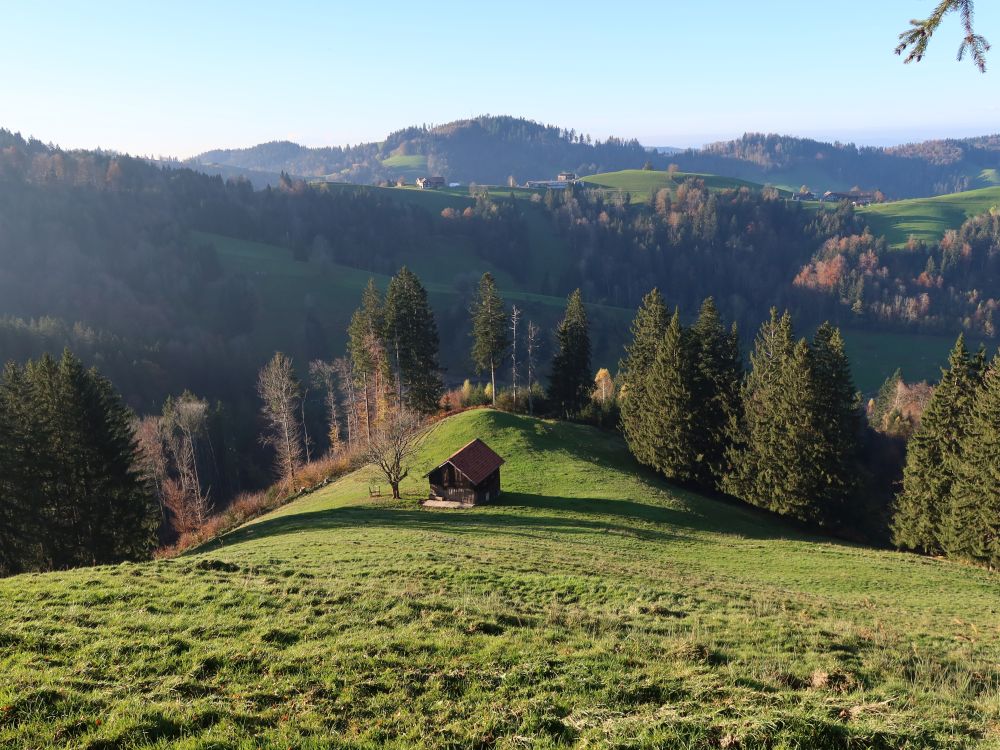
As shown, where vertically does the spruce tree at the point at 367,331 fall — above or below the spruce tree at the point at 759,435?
above

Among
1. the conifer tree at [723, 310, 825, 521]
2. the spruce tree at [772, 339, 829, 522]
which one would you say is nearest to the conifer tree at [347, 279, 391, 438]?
the conifer tree at [723, 310, 825, 521]

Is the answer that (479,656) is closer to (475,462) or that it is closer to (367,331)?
(475,462)

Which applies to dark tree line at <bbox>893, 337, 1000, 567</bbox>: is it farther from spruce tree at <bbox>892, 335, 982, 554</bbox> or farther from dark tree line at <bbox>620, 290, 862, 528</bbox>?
dark tree line at <bbox>620, 290, 862, 528</bbox>

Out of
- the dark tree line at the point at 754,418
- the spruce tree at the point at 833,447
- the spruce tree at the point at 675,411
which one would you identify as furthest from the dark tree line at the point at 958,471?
the spruce tree at the point at 675,411

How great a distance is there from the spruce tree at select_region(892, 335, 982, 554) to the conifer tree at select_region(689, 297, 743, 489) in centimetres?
1415

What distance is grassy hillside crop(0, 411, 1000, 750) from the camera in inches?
353

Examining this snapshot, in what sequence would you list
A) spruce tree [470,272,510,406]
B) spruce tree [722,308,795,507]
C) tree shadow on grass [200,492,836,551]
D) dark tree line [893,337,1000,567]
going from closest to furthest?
dark tree line [893,337,1000,567], tree shadow on grass [200,492,836,551], spruce tree [722,308,795,507], spruce tree [470,272,510,406]

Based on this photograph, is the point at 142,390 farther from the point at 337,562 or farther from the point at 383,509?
the point at 337,562

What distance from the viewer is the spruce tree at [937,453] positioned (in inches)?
1564

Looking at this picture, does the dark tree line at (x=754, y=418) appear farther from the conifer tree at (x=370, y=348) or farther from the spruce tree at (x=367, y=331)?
the spruce tree at (x=367, y=331)

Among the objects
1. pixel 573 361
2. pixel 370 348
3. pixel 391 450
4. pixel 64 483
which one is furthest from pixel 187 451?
pixel 573 361

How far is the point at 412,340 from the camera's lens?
64.6 meters

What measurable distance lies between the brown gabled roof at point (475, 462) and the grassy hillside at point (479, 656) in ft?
52.6

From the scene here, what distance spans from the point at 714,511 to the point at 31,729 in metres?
43.1
